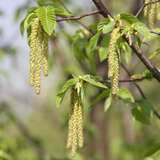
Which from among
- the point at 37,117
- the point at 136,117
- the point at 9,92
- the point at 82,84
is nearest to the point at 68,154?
the point at 136,117

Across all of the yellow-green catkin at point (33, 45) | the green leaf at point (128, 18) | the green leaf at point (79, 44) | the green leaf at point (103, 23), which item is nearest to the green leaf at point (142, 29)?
the green leaf at point (128, 18)

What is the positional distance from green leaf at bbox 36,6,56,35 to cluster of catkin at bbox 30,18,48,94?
0.04m

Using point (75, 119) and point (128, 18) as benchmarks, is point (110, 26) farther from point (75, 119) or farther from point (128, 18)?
point (75, 119)

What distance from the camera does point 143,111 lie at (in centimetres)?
166

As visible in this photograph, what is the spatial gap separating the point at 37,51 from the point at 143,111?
787 mm

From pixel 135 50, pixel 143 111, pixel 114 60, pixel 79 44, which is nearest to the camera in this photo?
pixel 114 60

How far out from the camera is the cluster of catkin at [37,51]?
1.22 metres

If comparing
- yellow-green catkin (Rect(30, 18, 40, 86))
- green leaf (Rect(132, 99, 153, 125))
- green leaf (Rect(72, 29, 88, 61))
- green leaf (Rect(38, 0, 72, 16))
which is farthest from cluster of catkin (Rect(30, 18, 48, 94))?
green leaf (Rect(132, 99, 153, 125))

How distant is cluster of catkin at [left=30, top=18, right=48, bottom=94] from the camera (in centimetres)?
122

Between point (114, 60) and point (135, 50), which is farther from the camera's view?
point (135, 50)

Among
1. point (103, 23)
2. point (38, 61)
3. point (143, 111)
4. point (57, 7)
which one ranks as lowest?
point (143, 111)

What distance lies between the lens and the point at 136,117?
171 cm

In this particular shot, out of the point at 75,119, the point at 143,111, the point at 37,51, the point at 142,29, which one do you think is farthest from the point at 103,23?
the point at 143,111

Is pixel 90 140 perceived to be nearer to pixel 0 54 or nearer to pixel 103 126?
pixel 103 126
